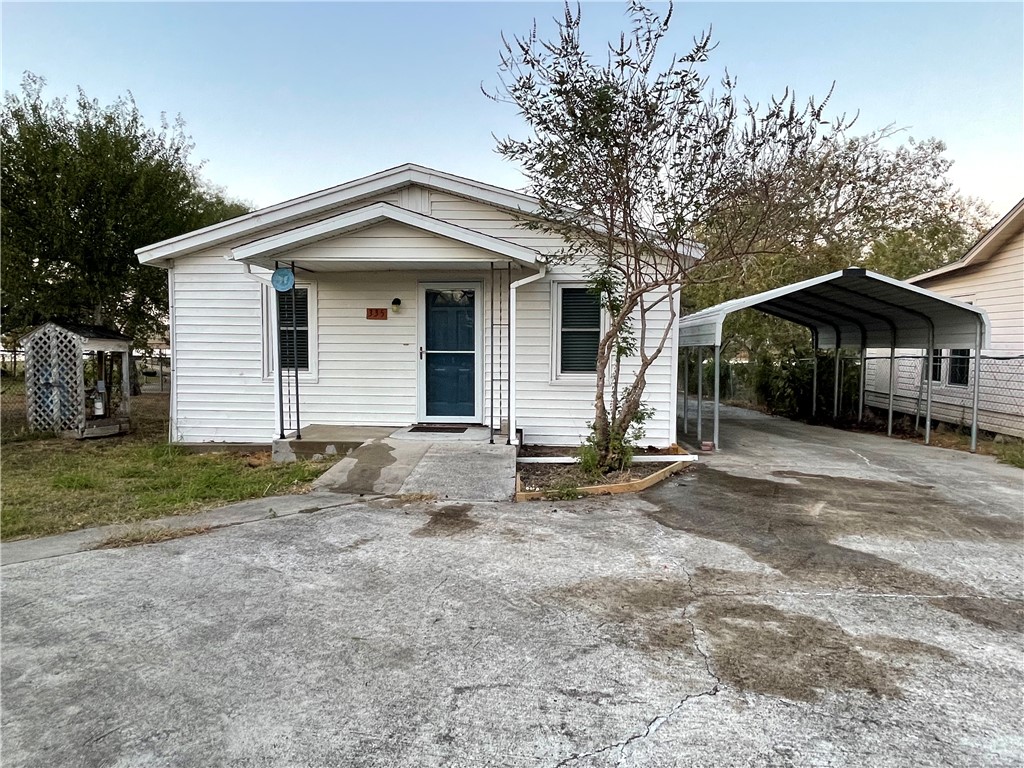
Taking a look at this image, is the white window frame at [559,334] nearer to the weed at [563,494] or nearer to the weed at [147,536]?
the weed at [563,494]

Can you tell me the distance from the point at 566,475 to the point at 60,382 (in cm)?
897

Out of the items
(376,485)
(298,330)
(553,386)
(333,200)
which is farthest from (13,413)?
(553,386)

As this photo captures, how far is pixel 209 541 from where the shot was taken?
418cm

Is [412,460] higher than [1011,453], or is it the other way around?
[412,460]

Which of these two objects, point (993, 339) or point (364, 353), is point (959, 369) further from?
point (364, 353)

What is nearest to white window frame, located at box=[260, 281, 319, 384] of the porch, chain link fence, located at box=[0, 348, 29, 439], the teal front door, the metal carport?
the porch

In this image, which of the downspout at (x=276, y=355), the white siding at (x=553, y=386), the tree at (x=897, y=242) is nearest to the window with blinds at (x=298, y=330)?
the downspout at (x=276, y=355)

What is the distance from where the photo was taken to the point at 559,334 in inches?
313

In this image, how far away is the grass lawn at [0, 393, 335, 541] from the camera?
189 inches

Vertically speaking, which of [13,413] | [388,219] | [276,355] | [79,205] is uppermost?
[79,205]

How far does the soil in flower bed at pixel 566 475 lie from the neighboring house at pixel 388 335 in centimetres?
110

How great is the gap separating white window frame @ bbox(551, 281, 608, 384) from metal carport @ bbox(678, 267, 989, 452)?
66.4 inches

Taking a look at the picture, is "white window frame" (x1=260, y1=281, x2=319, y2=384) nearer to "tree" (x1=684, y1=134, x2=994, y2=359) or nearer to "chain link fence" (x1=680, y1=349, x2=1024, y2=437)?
"chain link fence" (x1=680, y1=349, x2=1024, y2=437)

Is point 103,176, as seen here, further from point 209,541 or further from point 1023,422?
point 1023,422
